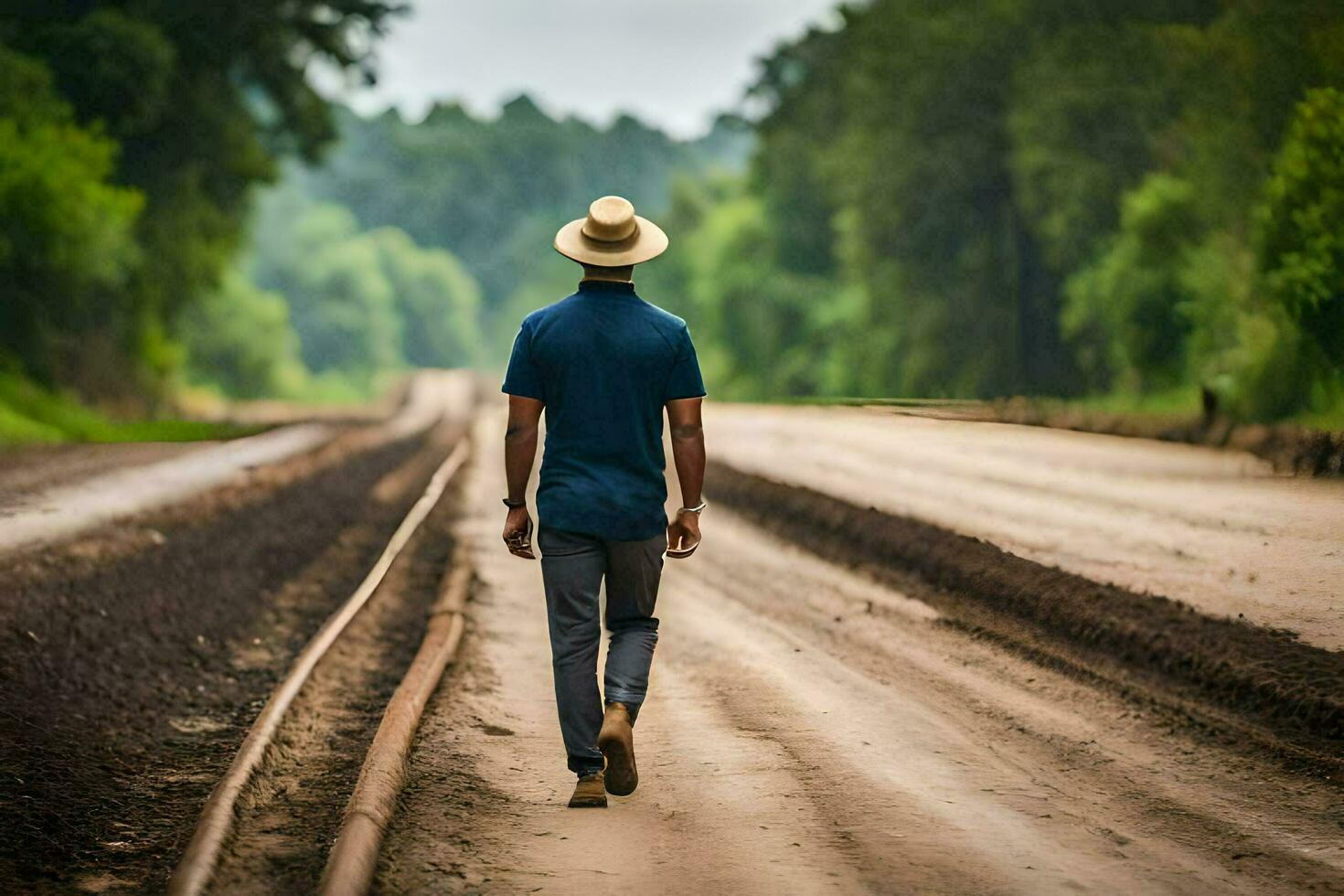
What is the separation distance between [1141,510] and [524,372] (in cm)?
711

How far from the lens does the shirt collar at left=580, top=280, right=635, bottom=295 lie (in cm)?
565

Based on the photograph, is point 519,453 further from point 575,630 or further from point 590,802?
point 590,802

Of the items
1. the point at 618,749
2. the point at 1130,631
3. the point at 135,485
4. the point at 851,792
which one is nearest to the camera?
the point at 618,749

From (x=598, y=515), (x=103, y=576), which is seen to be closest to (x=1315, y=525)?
(x=598, y=515)

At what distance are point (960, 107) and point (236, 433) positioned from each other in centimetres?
2365

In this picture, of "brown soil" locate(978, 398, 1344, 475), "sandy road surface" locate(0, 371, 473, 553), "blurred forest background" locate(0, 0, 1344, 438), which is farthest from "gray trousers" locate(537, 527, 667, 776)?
"sandy road surface" locate(0, 371, 473, 553)

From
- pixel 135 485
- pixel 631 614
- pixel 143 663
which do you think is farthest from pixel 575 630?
pixel 135 485

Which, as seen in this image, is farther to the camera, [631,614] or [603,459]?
[631,614]

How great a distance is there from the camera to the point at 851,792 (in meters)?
5.89

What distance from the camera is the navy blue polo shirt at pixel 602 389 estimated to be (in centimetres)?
556

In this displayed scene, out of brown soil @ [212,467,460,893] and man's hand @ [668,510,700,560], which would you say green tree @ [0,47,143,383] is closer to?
brown soil @ [212,467,460,893]

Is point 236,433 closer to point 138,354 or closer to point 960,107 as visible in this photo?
point 138,354

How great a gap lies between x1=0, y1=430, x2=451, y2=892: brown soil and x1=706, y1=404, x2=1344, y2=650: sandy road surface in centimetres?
494

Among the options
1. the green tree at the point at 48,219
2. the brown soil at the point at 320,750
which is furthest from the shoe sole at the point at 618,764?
the green tree at the point at 48,219
